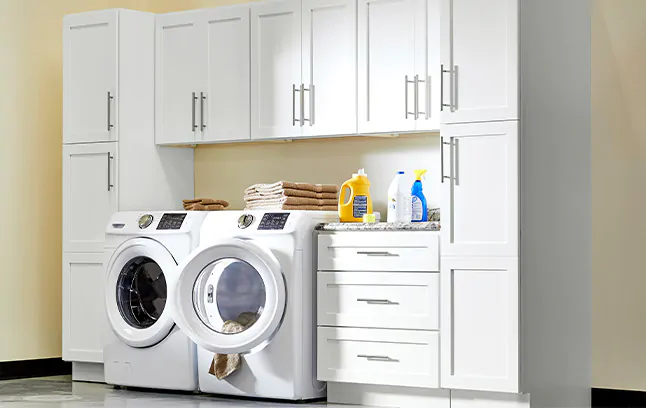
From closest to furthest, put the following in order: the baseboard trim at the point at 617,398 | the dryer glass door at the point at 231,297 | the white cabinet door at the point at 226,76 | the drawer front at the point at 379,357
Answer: the drawer front at the point at 379,357 → the dryer glass door at the point at 231,297 → the baseboard trim at the point at 617,398 → the white cabinet door at the point at 226,76

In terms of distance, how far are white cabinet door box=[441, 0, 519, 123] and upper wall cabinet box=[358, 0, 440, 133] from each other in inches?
12.0

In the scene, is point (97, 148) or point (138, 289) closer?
point (138, 289)

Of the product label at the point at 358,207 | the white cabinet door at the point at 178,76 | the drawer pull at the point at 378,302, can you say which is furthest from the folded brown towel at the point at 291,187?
the drawer pull at the point at 378,302

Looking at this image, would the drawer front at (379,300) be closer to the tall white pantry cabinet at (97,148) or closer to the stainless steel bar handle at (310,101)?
the stainless steel bar handle at (310,101)

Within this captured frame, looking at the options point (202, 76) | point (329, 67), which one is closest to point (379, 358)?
point (329, 67)

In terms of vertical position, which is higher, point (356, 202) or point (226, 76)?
point (226, 76)

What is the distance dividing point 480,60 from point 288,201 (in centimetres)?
110

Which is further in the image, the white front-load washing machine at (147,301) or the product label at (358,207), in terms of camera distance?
the white front-load washing machine at (147,301)

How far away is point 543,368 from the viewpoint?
13.8 feet

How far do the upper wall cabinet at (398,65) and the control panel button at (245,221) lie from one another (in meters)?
0.65

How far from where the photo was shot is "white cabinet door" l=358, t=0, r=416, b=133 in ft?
15.0

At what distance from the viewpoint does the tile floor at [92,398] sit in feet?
14.5

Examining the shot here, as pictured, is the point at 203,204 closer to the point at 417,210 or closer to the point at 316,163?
the point at 316,163

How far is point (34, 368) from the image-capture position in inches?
215
